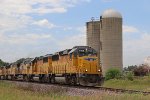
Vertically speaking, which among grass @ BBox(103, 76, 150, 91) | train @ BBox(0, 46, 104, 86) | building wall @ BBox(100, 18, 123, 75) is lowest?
grass @ BBox(103, 76, 150, 91)

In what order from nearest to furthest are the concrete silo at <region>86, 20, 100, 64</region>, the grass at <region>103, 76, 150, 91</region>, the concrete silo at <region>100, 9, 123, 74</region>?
the grass at <region>103, 76, 150, 91</region> → the concrete silo at <region>100, 9, 123, 74</region> → the concrete silo at <region>86, 20, 100, 64</region>

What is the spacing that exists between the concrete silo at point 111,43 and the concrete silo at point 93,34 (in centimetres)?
282

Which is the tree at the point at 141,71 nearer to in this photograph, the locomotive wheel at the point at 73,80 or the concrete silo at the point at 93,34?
the concrete silo at the point at 93,34

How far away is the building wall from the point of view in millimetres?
66375

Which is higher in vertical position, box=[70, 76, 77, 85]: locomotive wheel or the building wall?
the building wall

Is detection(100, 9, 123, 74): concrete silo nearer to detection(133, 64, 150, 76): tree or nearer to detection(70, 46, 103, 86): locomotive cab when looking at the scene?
detection(133, 64, 150, 76): tree

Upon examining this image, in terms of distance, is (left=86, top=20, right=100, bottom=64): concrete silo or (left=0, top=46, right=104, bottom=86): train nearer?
(left=0, top=46, right=104, bottom=86): train

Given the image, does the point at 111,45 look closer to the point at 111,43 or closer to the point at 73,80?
the point at 111,43

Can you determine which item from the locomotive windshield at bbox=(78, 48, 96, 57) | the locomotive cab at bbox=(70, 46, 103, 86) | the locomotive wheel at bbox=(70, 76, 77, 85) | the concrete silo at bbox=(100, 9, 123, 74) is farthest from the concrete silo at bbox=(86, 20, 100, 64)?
the locomotive cab at bbox=(70, 46, 103, 86)

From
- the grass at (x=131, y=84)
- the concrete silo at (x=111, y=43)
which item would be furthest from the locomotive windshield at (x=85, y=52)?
the concrete silo at (x=111, y=43)

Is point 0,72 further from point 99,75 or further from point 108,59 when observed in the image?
point 99,75

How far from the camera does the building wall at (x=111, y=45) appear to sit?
66375 millimetres

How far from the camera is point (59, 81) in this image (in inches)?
1310

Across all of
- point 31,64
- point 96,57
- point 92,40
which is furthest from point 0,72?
point 96,57
